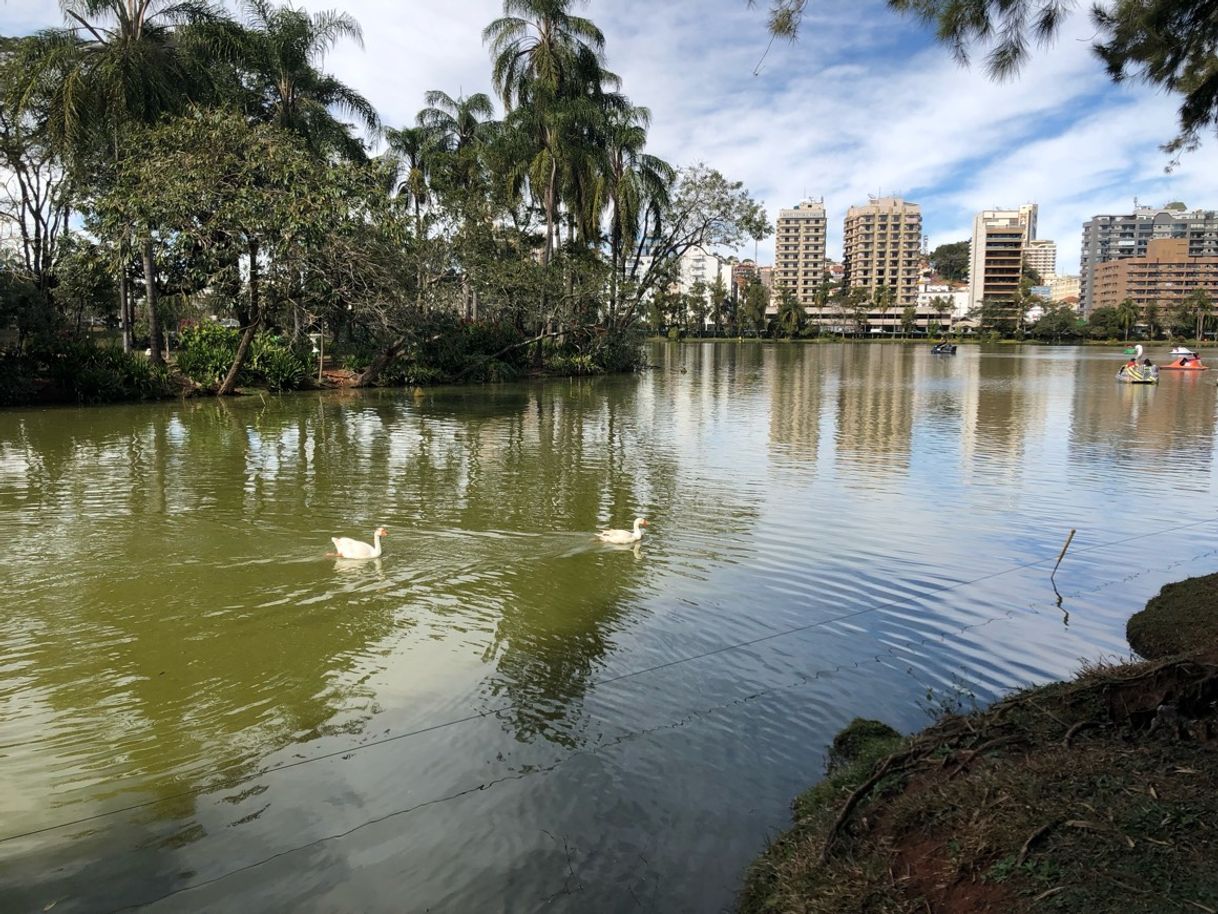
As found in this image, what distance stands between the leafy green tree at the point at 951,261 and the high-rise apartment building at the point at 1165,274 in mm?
39069

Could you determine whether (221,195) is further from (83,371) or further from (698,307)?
(698,307)

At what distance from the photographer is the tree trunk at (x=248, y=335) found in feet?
76.0

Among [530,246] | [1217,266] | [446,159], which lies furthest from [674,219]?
[1217,266]

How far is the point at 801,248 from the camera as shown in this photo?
16562cm

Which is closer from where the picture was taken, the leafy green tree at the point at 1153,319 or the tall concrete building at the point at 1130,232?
the leafy green tree at the point at 1153,319

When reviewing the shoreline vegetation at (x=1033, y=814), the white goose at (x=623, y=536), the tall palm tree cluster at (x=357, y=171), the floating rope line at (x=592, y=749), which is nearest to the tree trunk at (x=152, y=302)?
the tall palm tree cluster at (x=357, y=171)

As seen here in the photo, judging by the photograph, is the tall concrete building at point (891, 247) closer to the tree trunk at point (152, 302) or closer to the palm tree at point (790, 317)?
the palm tree at point (790, 317)

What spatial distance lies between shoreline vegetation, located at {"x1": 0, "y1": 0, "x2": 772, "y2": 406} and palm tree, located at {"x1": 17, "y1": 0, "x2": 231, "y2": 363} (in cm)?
7

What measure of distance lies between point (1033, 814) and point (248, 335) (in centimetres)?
2556

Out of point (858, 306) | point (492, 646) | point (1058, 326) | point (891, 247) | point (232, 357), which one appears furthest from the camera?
point (891, 247)

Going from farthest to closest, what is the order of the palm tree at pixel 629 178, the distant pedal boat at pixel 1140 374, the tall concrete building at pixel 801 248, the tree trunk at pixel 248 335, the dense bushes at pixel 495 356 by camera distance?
the tall concrete building at pixel 801 248, the palm tree at pixel 629 178, the distant pedal boat at pixel 1140 374, the dense bushes at pixel 495 356, the tree trunk at pixel 248 335

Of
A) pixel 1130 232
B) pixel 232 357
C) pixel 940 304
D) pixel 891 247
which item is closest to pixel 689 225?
pixel 232 357

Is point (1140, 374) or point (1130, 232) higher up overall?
point (1130, 232)

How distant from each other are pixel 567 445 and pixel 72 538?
9.31 meters
